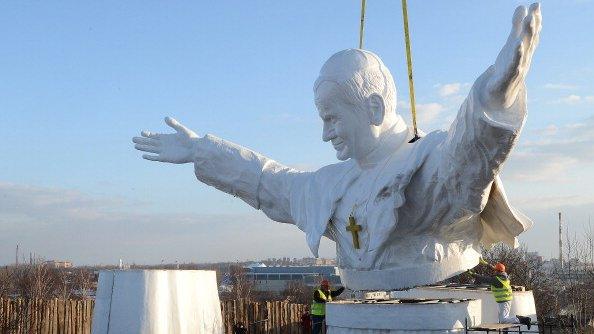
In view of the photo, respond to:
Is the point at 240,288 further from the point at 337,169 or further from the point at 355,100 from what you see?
the point at 355,100

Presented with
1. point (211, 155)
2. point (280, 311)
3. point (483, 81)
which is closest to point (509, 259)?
point (280, 311)

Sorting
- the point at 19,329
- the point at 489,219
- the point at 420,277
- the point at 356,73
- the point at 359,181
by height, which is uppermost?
the point at 356,73

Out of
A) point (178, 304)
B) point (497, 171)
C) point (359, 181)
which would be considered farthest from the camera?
point (178, 304)

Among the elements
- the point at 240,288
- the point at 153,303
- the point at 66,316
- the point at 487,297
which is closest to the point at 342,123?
the point at 487,297

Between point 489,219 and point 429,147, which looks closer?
point 429,147

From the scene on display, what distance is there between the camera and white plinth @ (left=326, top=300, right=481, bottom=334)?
15.7 feet

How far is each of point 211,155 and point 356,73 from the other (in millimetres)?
1871

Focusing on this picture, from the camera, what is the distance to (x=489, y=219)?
5.36 m

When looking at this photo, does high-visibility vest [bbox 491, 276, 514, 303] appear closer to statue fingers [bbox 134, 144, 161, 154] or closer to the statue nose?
the statue nose

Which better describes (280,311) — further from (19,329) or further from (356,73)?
(356,73)

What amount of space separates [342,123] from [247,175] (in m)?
1.39

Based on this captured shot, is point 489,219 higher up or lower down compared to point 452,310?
higher up

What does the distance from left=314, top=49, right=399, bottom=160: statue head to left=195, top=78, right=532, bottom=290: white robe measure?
0.85 ft

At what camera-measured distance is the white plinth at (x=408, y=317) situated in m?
4.79
